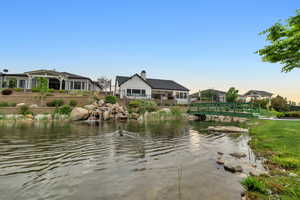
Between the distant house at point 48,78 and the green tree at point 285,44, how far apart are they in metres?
34.0

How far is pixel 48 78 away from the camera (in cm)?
3297

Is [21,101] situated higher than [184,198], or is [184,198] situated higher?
[21,101]

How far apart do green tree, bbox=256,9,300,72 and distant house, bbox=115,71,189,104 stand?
2641cm

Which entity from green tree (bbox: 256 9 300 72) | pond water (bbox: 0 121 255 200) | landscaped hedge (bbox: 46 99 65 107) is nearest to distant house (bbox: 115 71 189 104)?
landscaped hedge (bbox: 46 99 65 107)

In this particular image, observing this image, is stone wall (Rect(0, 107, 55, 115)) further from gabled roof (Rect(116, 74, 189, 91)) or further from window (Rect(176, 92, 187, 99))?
window (Rect(176, 92, 187, 99))

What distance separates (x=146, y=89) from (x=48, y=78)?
21459 millimetres

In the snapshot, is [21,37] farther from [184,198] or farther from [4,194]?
[184,198]

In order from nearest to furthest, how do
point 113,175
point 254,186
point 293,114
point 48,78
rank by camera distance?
point 254,186 < point 113,175 < point 293,114 < point 48,78

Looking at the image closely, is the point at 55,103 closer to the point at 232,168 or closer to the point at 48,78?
the point at 48,78

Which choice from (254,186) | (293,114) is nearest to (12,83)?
(254,186)

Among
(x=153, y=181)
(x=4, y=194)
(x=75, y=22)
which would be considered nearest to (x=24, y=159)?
(x=4, y=194)

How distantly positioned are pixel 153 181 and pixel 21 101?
29282 mm

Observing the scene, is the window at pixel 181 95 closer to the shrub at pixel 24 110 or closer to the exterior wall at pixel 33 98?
the exterior wall at pixel 33 98

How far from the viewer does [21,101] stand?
80.4 feet
